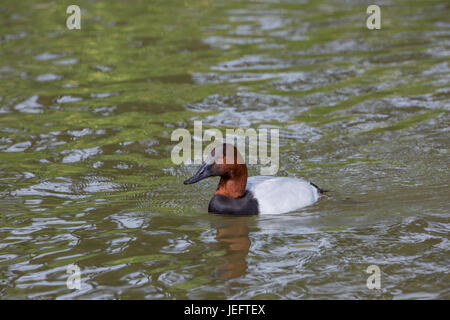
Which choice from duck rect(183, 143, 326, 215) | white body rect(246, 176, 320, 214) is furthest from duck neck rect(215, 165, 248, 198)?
white body rect(246, 176, 320, 214)

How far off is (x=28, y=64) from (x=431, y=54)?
7.76 meters

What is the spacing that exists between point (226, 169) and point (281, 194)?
26.7 inches

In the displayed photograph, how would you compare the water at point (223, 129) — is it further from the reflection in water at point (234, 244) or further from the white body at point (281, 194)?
the white body at point (281, 194)

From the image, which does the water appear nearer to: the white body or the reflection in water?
the reflection in water

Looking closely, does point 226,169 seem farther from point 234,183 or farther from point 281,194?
point 281,194

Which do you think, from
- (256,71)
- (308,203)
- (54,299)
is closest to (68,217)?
(54,299)

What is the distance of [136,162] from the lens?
9.59 metres

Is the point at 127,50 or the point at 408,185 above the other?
the point at 127,50

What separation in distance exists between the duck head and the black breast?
0.09m

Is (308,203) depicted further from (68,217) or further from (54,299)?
(54,299)

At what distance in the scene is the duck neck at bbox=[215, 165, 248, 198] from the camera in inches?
305

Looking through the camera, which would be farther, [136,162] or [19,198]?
[136,162]

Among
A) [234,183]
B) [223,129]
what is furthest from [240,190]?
[223,129]
